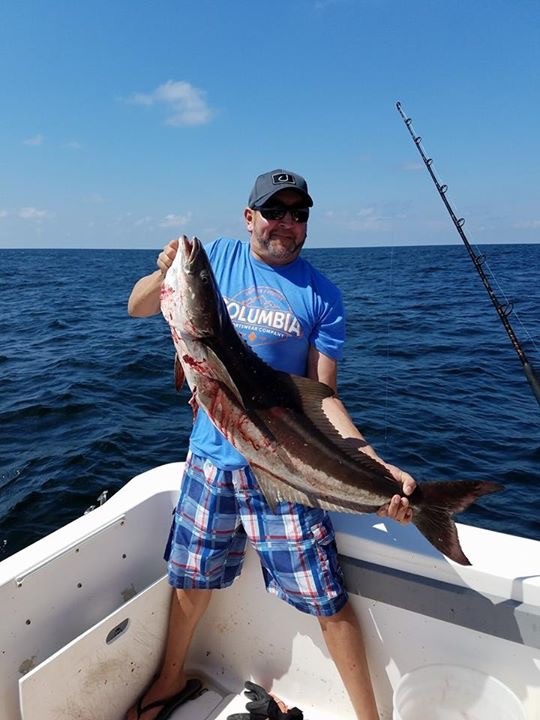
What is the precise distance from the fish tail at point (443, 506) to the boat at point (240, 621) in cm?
26

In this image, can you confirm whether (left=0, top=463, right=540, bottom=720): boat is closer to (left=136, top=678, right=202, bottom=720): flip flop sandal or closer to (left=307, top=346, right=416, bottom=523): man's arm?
(left=136, top=678, right=202, bottom=720): flip flop sandal

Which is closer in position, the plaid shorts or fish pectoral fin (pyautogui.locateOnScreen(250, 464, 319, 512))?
fish pectoral fin (pyautogui.locateOnScreen(250, 464, 319, 512))

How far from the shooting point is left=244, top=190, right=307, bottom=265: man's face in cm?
Result: 302

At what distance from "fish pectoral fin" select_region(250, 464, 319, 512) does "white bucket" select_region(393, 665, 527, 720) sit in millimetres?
1074

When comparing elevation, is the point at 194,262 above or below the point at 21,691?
above

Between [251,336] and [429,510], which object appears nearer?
[429,510]

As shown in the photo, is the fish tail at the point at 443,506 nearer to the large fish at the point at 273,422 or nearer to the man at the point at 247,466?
the large fish at the point at 273,422

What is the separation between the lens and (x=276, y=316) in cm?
298

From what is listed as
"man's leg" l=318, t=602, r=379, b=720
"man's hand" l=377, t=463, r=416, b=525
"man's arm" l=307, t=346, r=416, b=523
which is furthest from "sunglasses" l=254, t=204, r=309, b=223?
"man's leg" l=318, t=602, r=379, b=720

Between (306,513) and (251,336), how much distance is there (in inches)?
38.6

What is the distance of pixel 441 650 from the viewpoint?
290 cm

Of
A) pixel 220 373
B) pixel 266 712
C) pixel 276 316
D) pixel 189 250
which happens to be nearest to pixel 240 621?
pixel 266 712

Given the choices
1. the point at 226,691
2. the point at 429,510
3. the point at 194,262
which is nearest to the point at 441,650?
the point at 429,510

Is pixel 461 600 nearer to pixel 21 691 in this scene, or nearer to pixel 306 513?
pixel 306 513
